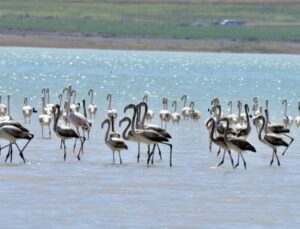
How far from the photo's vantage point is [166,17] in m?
131

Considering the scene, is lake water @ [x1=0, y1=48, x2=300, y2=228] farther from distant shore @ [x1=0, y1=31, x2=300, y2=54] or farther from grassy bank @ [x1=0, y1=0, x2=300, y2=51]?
grassy bank @ [x1=0, y1=0, x2=300, y2=51]

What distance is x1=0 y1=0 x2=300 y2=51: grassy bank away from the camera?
112 meters

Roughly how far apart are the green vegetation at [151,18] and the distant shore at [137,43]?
171 centimetres

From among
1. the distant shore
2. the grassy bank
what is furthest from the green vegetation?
the distant shore

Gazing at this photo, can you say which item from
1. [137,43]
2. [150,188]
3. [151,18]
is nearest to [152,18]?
[151,18]

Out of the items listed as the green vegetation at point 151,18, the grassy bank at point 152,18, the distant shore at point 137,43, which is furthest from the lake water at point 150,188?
the green vegetation at point 151,18

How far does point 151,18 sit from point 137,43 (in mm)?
23413

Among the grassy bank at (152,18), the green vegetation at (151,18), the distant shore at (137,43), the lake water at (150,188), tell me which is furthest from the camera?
the green vegetation at (151,18)

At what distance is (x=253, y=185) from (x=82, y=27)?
97191 millimetres

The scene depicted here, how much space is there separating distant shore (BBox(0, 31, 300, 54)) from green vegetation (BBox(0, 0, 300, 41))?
1.71 m

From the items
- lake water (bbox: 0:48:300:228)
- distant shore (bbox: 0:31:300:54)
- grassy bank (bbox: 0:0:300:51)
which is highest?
grassy bank (bbox: 0:0:300:51)

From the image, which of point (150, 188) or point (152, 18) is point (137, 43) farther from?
point (150, 188)

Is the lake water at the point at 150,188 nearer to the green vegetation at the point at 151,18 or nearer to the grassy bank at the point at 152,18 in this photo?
the grassy bank at the point at 152,18

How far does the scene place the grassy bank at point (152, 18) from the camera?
4412 inches
